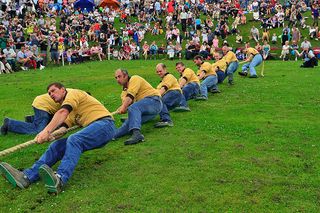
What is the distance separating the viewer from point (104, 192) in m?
7.18

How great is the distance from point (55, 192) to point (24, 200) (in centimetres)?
48

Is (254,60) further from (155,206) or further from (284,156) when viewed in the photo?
(155,206)

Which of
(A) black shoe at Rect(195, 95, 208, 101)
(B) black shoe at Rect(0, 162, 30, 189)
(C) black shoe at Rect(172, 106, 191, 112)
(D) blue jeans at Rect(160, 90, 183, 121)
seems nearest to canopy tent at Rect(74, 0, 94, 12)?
(A) black shoe at Rect(195, 95, 208, 101)

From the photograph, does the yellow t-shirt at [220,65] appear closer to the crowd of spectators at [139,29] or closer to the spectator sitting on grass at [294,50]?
the crowd of spectators at [139,29]

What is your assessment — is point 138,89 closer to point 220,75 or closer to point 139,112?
point 139,112

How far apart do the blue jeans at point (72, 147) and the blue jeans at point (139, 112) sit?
6.28ft

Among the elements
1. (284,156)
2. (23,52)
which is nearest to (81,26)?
(23,52)

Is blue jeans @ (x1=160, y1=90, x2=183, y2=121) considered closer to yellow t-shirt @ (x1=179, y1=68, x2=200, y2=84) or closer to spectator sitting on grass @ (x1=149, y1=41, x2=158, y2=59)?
yellow t-shirt @ (x1=179, y1=68, x2=200, y2=84)

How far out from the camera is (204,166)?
832cm

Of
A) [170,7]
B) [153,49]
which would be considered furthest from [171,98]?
[170,7]

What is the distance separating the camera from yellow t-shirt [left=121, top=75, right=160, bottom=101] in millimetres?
10336

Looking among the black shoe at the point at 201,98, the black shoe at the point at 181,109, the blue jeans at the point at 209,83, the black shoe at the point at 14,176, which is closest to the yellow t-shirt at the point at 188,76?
the black shoe at the point at 201,98

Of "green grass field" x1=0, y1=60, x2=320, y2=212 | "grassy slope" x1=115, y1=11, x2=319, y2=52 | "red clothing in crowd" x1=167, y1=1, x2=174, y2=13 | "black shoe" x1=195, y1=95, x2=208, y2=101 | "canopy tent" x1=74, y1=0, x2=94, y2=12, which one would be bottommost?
"green grass field" x1=0, y1=60, x2=320, y2=212

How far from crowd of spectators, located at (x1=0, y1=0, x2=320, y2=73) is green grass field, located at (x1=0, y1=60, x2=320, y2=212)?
17.6 m
